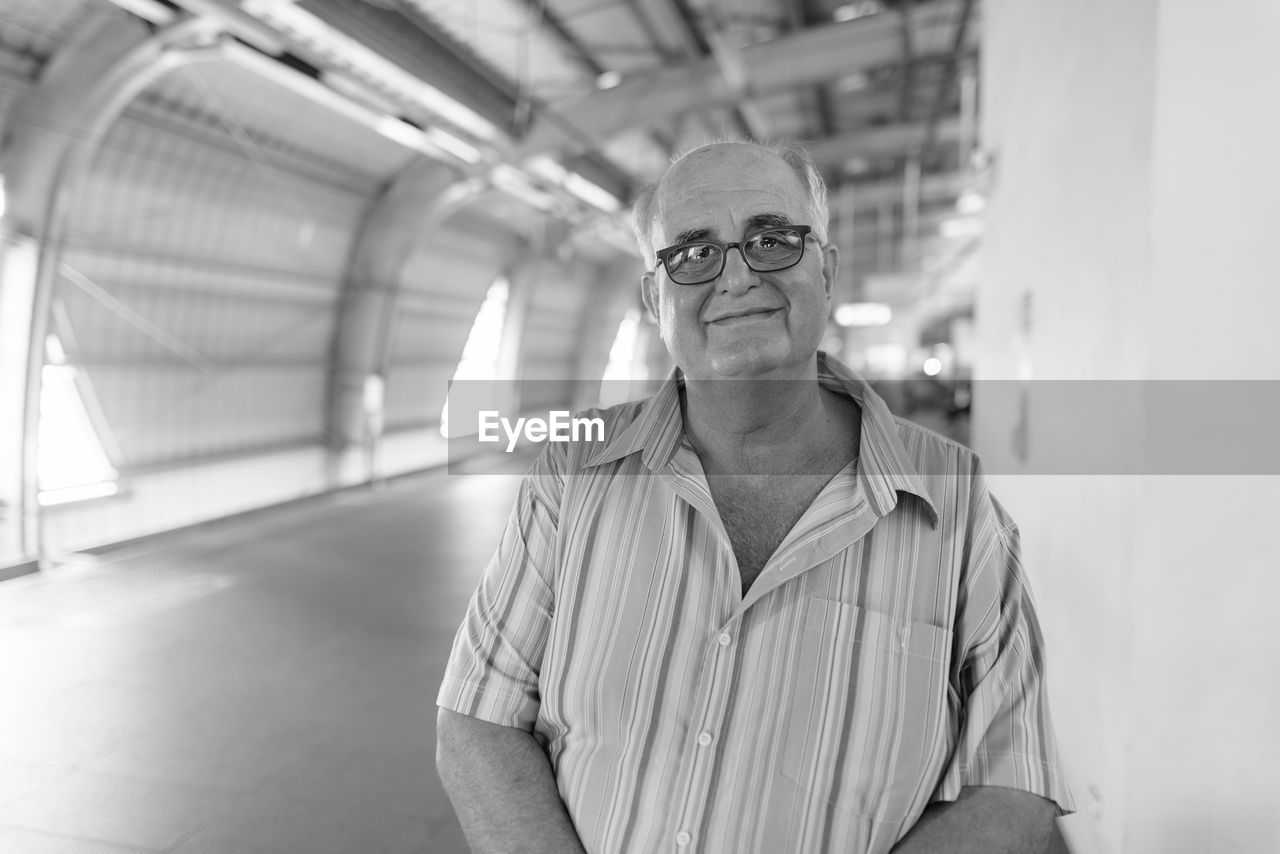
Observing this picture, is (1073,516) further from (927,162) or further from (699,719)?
(927,162)

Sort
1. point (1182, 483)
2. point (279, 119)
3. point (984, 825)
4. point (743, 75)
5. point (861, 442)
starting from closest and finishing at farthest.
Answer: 1. point (984, 825)
2. point (861, 442)
3. point (1182, 483)
4. point (279, 119)
5. point (743, 75)

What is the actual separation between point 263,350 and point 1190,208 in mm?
12437

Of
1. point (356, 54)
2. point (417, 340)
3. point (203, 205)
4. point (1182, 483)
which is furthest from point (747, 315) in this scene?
point (417, 340)

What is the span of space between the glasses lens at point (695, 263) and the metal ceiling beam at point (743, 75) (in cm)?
1040

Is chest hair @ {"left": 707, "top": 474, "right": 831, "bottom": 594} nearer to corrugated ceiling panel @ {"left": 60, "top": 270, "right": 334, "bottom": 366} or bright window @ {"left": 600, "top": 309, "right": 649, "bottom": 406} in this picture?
corrugated ceiling panel @ {"left": 60, "top": 270, "right": 334, "bottom": 366}

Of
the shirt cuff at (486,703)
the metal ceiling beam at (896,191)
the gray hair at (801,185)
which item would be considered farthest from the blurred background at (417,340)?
the metal ceiling beam at (896,191)

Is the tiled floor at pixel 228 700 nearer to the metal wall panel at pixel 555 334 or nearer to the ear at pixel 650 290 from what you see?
the ear at pixel 650 290

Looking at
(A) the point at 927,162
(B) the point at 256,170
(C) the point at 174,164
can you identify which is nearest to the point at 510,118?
(B) the point at 256,170

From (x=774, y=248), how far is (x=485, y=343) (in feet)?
59.2

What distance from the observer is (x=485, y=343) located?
1912 centimetres

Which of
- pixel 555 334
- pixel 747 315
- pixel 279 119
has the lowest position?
pixel 747 315

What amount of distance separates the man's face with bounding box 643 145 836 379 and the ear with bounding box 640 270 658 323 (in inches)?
3.5

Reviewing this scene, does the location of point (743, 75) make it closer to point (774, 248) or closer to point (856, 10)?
point (856, 10)

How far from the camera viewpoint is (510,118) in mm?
11305
